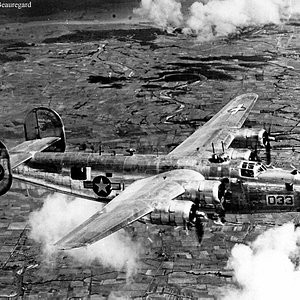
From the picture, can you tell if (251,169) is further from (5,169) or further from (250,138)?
(5,169)

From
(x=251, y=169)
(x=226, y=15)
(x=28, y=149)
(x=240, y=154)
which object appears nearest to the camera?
(x=251, y=169)

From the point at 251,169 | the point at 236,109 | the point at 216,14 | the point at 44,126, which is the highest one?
the point at 216,14

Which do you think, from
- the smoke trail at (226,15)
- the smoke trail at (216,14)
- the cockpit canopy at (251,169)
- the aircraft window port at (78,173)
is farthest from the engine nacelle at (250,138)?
the smoke trail at (226,15)

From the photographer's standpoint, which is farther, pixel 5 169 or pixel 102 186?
pixel 102 186

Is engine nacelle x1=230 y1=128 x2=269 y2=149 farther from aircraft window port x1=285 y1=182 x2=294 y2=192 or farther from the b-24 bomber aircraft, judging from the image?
aircraft window port x1=285 y1=182 x2=294 y2=192

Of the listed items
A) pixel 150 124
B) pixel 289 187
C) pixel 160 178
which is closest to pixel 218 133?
pixel 160 178

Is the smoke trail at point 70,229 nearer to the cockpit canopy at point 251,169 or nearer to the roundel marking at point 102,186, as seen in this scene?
the roundel marking at point 102,186

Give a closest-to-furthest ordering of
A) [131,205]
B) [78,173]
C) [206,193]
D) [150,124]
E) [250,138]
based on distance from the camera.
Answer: [131,205] → [206,193] → [78,173] → [250,138] → [150,124]
